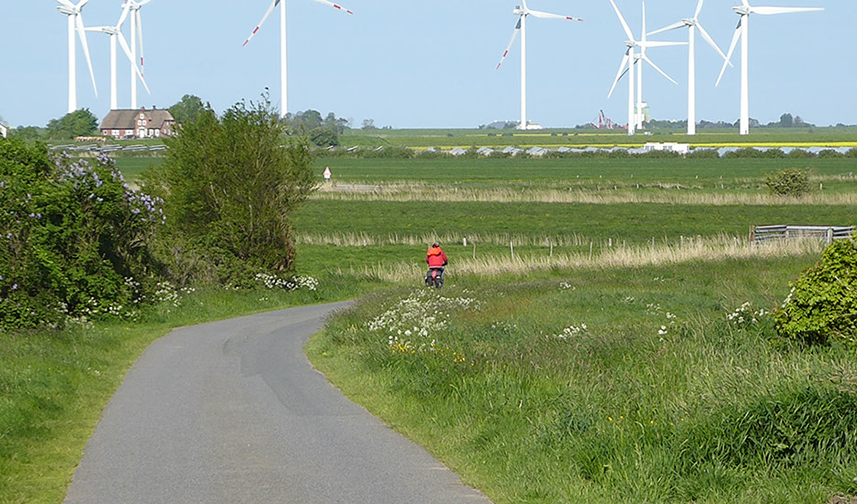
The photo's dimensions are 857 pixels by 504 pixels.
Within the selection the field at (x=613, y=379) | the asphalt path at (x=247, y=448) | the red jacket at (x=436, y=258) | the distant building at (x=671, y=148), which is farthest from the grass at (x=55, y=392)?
the distant building at (x=671, y=148)

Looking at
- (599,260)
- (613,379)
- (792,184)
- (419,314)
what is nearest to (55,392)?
(613,379)

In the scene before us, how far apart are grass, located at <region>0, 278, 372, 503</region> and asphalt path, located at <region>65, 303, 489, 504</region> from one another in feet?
0.90

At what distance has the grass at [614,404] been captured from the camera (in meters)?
8.74

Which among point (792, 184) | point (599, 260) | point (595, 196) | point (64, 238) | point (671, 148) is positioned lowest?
point (599, 260)

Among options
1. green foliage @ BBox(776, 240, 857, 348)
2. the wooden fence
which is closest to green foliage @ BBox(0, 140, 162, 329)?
green foliage @ BBox(776, 240, 857, 348)

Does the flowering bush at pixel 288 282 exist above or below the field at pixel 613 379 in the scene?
below

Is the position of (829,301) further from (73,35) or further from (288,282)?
(73,35)

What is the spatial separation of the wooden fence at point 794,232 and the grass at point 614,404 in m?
27.0

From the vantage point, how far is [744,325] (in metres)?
15.5

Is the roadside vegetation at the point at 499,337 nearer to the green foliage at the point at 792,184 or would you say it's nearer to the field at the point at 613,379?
the field at the point at 613,379

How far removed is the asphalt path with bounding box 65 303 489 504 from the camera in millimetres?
9359

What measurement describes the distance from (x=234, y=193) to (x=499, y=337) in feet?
64.5

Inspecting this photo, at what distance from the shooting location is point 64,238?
26.0 m

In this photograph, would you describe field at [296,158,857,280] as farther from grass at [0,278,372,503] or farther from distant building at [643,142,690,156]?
distant building at [643,142,690,156]
